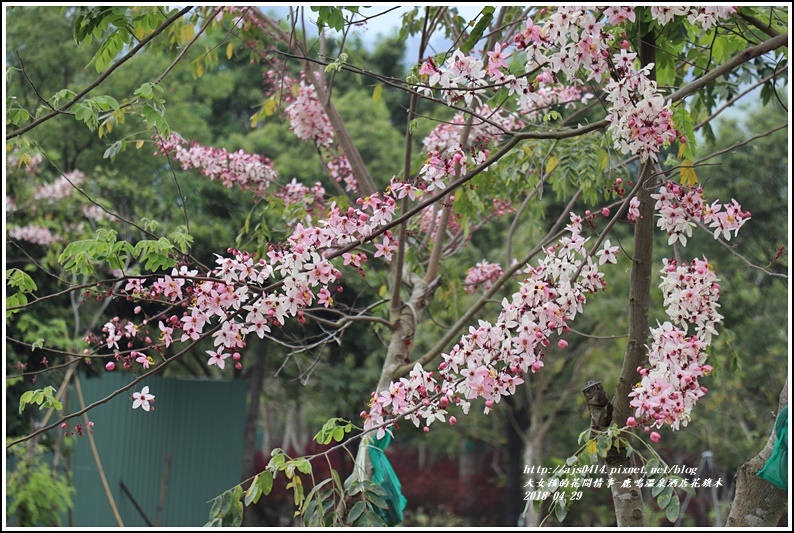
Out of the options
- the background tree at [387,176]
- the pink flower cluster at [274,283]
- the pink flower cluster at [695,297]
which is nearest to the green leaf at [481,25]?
the background tree at [387,176]

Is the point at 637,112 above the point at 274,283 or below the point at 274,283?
above

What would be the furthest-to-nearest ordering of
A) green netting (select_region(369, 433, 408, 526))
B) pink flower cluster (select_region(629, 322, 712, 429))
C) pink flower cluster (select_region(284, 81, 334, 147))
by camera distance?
pink flower cluster (select_region(284, 81, 334, 147)) → green netting (select_region(369, 433, 408, 526)) → pink flower cluster (select_region(629, 322, 712, 429))

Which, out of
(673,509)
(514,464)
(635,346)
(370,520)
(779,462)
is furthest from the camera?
(514,464)

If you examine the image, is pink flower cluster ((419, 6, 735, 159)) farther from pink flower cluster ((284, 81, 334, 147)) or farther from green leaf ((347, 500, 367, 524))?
pink flower cluster ((284, 81, 334, 147))

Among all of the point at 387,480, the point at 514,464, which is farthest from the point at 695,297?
the point at 514,464

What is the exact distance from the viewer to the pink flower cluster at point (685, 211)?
197cm

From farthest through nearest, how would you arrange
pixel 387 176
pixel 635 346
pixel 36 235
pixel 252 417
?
pixel 252 417
pixel 387 176
pixel 36 235
pixel 635 346

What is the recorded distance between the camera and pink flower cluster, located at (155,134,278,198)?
3.48 m

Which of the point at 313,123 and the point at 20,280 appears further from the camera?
the point at 313,123

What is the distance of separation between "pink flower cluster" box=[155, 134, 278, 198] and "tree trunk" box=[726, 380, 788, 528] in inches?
86.0

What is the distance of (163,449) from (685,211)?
6859 millimetres


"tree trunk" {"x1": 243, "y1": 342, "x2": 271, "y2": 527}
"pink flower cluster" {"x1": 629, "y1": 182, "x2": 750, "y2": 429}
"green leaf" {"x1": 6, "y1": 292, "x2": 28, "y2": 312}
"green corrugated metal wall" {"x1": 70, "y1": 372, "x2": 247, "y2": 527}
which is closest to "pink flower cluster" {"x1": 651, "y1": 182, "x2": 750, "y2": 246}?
"pink flower cluster" {"x1": 629, "y1": 182, "x2": 750, "y2": 429}

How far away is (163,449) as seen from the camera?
7938mm

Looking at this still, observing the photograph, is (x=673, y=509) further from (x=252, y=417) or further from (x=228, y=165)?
(x=252, y=417)
